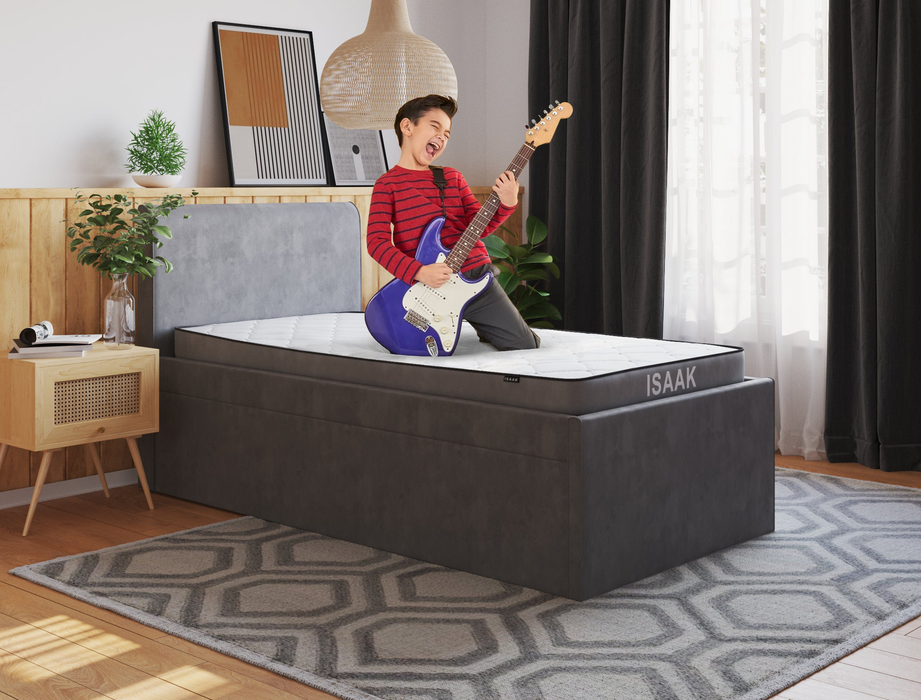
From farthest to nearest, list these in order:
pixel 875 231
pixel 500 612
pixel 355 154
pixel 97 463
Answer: pixel 355 154 < pixel 875 231 < pixel 97 463 < pixel 500 612

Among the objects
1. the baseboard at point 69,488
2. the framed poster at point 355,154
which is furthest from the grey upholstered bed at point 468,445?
the framed poster at point 355,154

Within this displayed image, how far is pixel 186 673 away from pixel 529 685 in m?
0.69

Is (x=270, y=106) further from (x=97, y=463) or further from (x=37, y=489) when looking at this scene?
(x=37, y=489)

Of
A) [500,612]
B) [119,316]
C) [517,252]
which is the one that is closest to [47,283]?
[119,316]

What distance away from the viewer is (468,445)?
269 cm

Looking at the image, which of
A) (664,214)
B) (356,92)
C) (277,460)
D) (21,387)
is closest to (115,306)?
(21,387)

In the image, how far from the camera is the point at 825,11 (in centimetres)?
403

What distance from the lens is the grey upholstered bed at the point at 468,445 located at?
2543 millimetres

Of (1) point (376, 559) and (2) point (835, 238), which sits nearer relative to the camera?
(1) point (376, 559)

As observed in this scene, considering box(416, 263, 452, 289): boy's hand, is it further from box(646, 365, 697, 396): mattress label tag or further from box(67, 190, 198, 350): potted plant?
box(67, 190, 198, 350): potted plant

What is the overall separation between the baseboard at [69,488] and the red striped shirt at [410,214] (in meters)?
1.38

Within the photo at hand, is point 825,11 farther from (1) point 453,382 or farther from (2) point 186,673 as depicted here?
(2) point 186,673

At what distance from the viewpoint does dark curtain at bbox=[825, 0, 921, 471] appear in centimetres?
378

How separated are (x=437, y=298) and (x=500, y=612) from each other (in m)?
0.95
